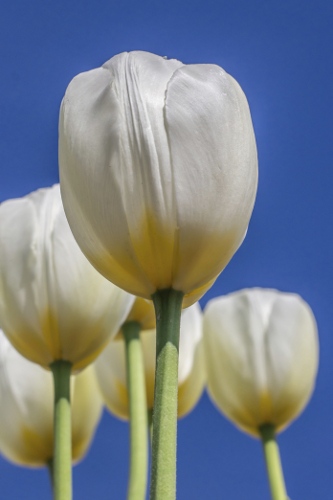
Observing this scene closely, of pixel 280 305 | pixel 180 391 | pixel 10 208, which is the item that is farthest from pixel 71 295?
pixel 280 305

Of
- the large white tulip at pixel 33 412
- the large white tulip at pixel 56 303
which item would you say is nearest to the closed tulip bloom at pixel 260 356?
the large white tulip at pixel 33 412

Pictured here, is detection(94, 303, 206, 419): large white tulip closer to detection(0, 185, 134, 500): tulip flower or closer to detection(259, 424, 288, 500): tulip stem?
Result: detection(259, 424, 288, 500): tulip stem

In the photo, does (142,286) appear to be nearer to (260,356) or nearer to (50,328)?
(50,328)

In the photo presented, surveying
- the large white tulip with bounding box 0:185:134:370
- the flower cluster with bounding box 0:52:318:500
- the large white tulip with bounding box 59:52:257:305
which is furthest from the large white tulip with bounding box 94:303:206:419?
the large white tulip with bounding box 59:52:257:305

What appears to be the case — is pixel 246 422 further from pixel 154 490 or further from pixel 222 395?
pixel 154 490

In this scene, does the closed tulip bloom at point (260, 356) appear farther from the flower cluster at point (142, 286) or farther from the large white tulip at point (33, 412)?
the large white tulip at point (33, 412)
